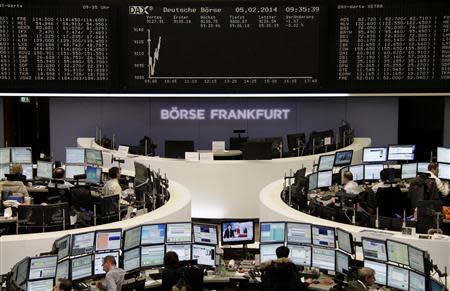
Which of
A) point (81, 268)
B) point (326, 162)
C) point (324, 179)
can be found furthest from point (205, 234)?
point (326, 162)

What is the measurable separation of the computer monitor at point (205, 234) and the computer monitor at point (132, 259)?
2.03 ft

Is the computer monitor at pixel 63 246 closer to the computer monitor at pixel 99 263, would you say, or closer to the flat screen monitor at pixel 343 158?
the computer monitor at pixel 99 263

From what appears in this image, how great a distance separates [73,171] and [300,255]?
17.7 feet

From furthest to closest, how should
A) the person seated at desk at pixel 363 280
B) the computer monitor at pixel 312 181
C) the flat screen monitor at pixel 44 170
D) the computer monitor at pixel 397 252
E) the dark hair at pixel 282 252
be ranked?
1. the flat screen monitor at pixel 44 170
2. the computer monitor at pixel 312 181
3. the dark hair at pixel 282 252
4. the computer monitor at pixel 397 252
5. the person seated at desk at pixel 363 280

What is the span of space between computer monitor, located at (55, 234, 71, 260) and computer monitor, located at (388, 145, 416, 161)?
7.26 metres

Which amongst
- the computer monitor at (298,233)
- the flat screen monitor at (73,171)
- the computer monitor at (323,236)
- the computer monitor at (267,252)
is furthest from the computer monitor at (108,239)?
the flat screen monitor at (73,171)

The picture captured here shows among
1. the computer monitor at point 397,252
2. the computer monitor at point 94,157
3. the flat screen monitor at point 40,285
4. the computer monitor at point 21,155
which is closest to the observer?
the flat screen monitor at point 40,285

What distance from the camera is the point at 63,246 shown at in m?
7.83

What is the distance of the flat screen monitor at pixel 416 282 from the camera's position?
7375 millimetres

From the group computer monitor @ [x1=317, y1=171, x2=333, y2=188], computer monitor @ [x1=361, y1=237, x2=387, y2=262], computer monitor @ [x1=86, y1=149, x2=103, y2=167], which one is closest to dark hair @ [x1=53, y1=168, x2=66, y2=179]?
computer monitor @ [x1=86, y1=149, x2=103, y2=167]

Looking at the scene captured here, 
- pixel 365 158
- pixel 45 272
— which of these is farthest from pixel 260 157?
pixel 45 272

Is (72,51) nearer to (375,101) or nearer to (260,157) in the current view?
(260,157)

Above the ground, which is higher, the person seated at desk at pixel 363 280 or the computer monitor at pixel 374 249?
the computer monitor at pixel 374 249

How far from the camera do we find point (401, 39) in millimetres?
12352
